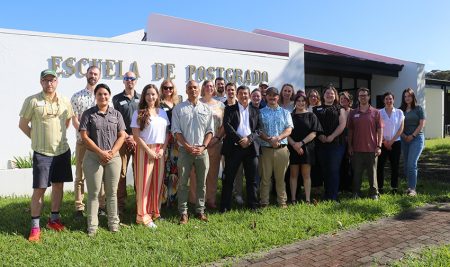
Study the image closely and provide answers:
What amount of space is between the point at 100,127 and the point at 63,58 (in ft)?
12.1

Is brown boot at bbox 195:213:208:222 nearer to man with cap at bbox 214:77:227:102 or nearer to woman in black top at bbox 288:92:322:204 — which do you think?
woman in black top at bbox 288:92:322:204

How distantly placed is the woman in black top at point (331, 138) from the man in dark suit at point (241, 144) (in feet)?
3.74

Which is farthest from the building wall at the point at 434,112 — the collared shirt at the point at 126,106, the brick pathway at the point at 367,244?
the collared shirt at the point at 126,106

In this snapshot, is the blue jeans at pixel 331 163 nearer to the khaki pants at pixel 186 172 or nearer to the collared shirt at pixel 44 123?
the khaki pants at pixel 186 172

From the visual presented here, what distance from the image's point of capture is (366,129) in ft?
20.9

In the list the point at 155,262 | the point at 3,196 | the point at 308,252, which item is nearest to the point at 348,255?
the point at 308,252

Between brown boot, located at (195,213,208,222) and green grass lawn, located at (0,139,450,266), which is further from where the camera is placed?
brown boot, located at (195,213,208,222)

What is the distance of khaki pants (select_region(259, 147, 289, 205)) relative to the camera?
591cm

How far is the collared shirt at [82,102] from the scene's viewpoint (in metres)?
5.37

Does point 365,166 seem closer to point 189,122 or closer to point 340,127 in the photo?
point 340,127

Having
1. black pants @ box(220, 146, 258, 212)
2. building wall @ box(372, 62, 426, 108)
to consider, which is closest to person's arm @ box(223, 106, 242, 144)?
black pants @ box(220, 146, 258, 212)

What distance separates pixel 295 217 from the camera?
5.42m

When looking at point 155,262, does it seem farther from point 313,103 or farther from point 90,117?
point 313,103

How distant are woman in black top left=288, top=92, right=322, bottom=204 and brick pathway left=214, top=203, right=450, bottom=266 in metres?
1.30
